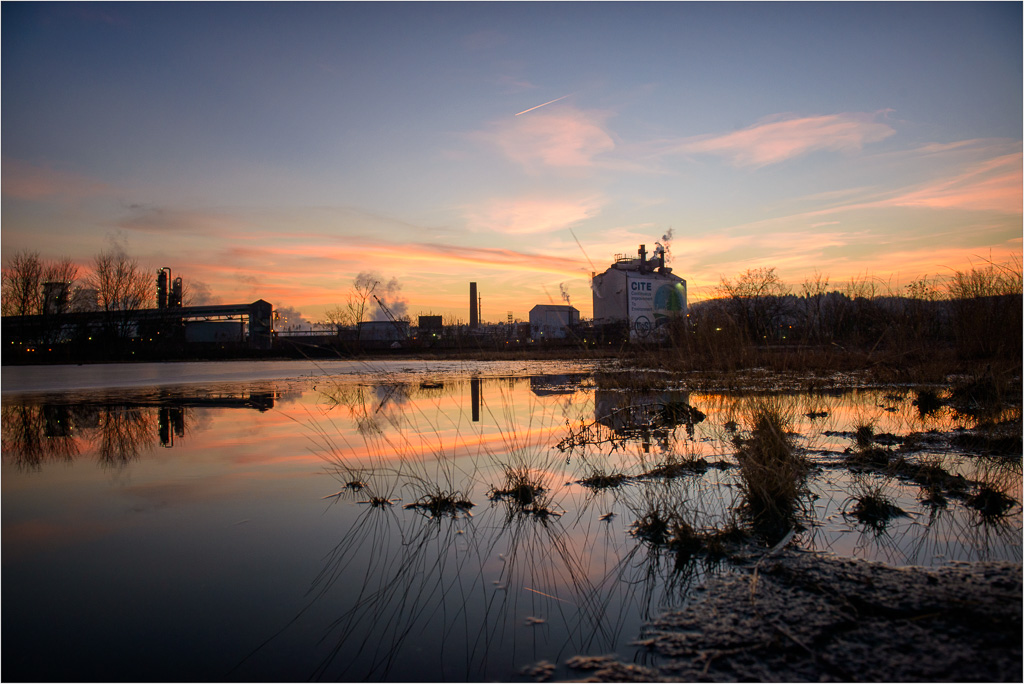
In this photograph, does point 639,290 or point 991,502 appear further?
point 639,290

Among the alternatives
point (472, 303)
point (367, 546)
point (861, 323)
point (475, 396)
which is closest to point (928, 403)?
point (861, 323)

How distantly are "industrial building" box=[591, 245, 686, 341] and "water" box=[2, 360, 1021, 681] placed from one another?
50.8 meters

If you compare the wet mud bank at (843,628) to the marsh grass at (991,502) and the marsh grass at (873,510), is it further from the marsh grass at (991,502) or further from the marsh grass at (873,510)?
the marsh grass at (991,502)

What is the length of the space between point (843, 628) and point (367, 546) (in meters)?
2.16

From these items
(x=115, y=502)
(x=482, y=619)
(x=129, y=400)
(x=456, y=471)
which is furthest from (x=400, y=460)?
(x=129, y=400)

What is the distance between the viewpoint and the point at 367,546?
3004 mm

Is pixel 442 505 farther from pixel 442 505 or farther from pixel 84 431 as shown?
pixel 84 431

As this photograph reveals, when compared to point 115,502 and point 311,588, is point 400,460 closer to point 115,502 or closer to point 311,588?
point 115,502

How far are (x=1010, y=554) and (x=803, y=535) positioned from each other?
85cm

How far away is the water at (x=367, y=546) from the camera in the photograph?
2.04m

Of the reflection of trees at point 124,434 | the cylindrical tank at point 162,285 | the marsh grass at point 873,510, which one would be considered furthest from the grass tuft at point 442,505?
the cylindrical tank at point 162,285

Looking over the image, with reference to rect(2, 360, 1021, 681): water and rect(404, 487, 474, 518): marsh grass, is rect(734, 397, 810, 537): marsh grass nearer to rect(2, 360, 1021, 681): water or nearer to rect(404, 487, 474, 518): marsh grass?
rect(2, 360, 1021, 681): water

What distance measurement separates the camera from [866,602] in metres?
2.18

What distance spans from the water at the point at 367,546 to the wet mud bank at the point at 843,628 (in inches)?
6.1
